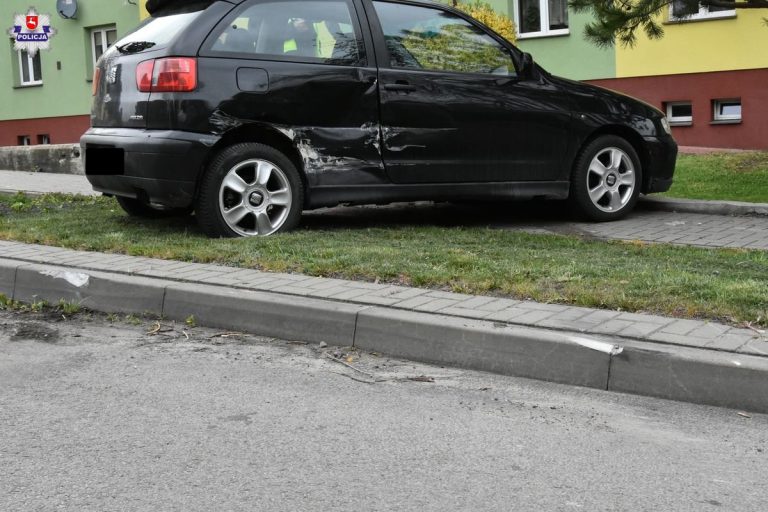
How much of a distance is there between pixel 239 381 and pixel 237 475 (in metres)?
1.13

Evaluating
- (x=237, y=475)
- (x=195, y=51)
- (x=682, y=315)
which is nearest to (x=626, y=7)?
(x=195, y=51)

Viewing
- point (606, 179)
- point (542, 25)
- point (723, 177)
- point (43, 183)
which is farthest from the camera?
point (542, 25)

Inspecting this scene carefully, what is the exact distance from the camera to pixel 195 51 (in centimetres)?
697

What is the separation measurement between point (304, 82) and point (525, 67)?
1918 millimetres

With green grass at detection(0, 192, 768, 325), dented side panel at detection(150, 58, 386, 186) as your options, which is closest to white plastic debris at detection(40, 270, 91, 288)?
green grass at detection(0, 192, 768, 325)

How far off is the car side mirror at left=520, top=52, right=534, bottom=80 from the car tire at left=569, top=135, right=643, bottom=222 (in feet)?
2.56

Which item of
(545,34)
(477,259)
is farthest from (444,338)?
(545,34)

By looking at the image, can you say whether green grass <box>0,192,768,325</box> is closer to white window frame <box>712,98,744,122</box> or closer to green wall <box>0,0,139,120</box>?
white window frame <box>712,98,744,122</box>

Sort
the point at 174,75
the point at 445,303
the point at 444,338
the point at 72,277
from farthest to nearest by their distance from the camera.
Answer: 1. the point at 174,75
2. the point at 72,277
3. the point at 445,303
4. the point at 444,338

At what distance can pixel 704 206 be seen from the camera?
360 inches

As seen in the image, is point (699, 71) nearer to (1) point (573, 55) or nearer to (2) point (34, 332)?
(1) point (573, 55)

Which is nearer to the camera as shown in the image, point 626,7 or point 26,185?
point 626,7

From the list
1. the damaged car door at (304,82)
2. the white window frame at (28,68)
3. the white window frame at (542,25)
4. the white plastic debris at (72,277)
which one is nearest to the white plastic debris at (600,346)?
the white plastic debris at (72,277)

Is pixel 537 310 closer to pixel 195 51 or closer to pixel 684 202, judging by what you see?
pixel 195 51
